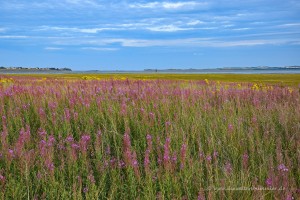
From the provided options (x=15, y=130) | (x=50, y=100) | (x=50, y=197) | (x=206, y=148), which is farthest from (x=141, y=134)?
(x=50, y=100)

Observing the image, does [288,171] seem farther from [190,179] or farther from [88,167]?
[88,167]

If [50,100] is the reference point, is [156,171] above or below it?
below

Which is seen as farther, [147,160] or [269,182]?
[147,160]

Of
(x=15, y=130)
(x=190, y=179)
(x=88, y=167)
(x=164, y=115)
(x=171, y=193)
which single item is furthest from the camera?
(x=164, y=115)

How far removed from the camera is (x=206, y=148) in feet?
13.2

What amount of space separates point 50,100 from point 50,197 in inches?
152

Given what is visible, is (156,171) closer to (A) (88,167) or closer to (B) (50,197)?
(A) (88,167)

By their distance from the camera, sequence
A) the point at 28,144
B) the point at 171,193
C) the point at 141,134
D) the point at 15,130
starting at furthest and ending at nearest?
the point at 15,130, the point at 141,134, the point at 28,144, the point at 171,193

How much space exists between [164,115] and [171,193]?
256 cm

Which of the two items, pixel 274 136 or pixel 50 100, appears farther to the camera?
pixel 50 100

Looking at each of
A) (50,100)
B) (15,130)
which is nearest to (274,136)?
(15,130)

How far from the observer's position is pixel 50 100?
656 centimetres

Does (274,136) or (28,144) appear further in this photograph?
(274,136)

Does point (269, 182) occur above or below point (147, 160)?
below
